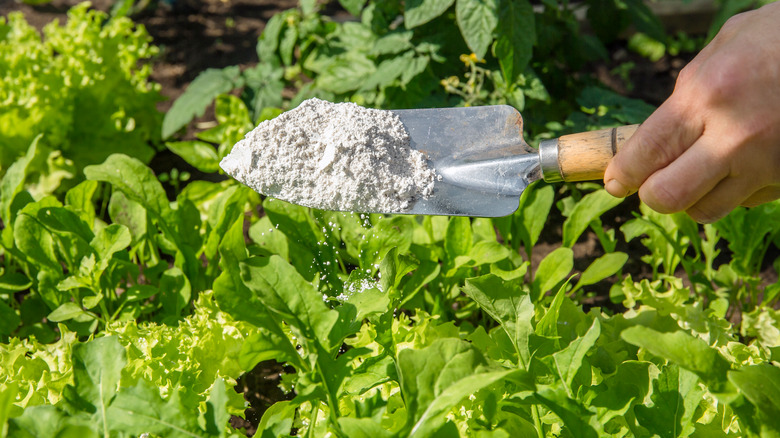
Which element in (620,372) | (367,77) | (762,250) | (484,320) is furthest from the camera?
(367,77)

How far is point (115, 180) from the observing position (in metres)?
1.82

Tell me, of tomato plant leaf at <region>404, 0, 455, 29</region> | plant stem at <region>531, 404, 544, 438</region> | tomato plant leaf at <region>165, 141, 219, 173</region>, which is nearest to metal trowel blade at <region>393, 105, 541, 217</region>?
plant stem at <region>531, 404, 544, 438</region>

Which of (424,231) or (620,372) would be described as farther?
(424,231)

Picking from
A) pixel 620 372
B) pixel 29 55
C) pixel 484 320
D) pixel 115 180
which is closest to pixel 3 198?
pixel 115 180

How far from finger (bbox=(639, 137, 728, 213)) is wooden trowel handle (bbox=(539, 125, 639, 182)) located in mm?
108

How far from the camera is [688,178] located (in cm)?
123

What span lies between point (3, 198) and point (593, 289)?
184 centimetres

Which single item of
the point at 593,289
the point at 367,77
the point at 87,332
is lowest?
the point at 593,289

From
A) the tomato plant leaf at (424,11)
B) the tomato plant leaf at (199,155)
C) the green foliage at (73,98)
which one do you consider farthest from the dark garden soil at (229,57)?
the tomato plant leaf at (424,11)

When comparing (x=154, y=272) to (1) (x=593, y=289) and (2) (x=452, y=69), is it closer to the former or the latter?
(2) (x=452, y=69)

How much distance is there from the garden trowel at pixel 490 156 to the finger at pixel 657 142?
2.5 inches

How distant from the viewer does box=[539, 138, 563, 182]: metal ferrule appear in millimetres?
1409

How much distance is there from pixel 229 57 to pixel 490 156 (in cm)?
236

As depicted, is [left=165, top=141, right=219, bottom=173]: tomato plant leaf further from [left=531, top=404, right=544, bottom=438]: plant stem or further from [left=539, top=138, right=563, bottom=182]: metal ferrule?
[left=531, top=404, right=544, bottom=438]: plant stem
